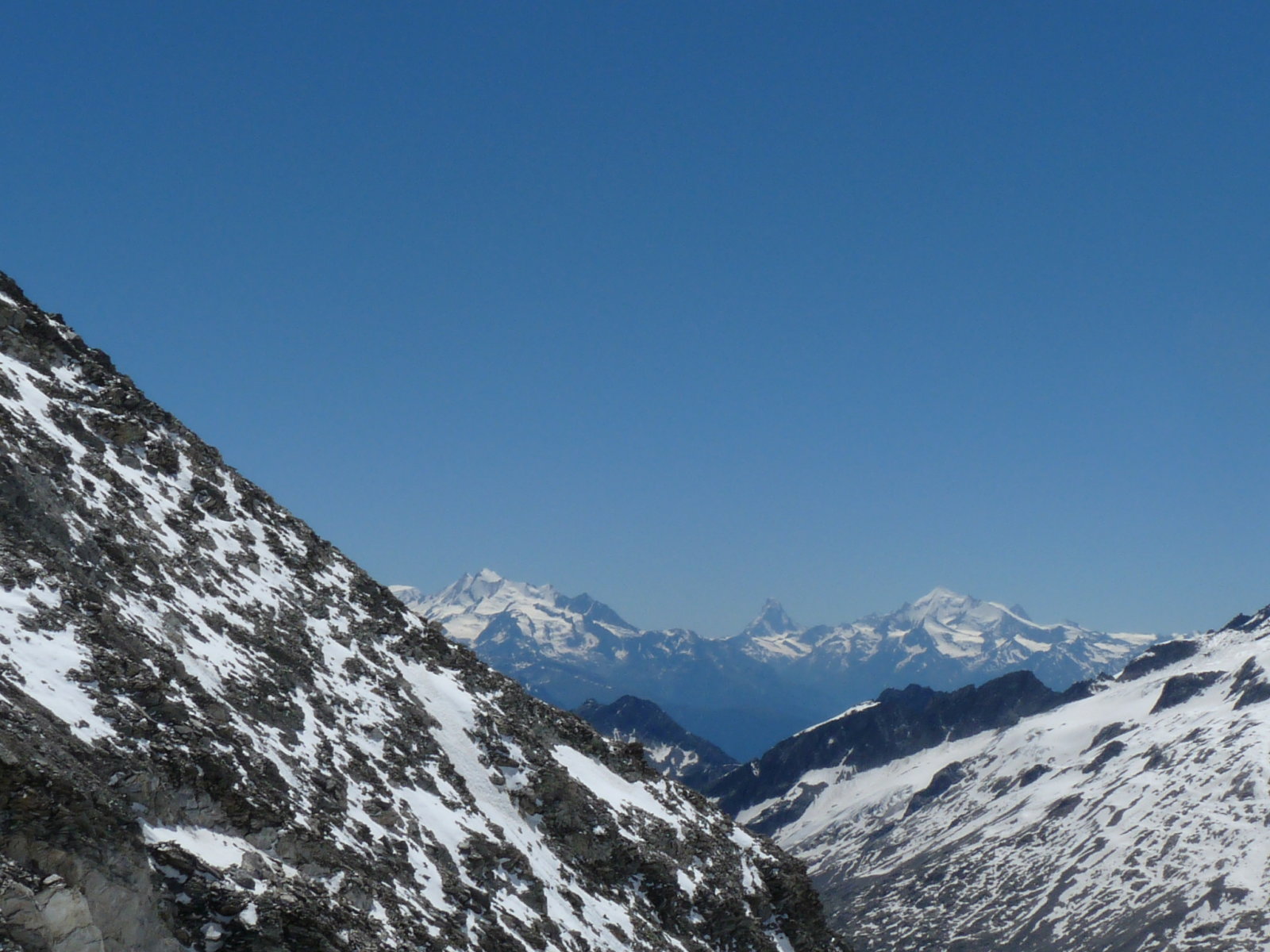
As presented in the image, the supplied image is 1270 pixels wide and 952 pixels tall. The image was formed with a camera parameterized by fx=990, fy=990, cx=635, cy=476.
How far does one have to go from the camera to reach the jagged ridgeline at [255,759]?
25312 millimetres

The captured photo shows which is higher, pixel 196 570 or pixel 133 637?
pixel 196 570

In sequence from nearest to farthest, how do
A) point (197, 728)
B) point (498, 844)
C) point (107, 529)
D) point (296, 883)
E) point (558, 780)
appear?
1. point (296, 883)
2. point (197, 728)
3. point (107, 529)
4. point (498, 844)
5. point (558, 780)

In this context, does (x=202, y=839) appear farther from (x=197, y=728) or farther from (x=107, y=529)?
(x=107, y=529)

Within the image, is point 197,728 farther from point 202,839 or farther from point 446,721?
point 446,721

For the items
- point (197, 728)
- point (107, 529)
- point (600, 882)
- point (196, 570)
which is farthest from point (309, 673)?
point (600, 882)

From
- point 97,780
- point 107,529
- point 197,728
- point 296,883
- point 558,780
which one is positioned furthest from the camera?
point 558,780

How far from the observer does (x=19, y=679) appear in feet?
90.7

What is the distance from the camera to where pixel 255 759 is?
35781 millimetres

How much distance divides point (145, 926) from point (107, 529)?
2365 cm

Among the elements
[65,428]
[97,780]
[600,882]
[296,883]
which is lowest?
[600,882]

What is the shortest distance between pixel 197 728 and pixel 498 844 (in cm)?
1829

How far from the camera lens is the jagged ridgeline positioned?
83.0 feet

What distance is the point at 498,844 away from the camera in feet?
155

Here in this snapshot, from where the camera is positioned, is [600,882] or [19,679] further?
[600,882]
